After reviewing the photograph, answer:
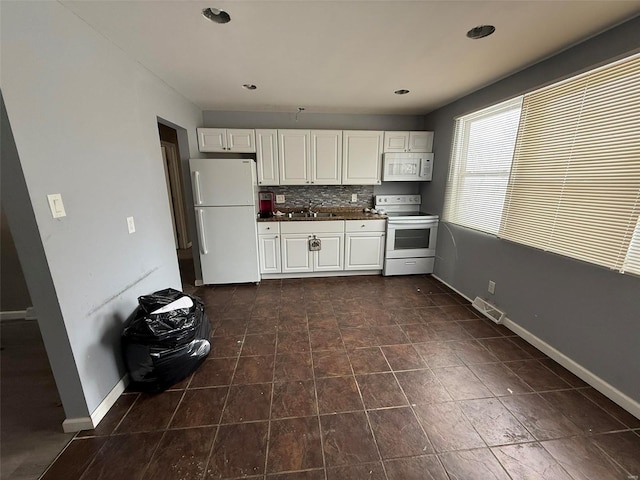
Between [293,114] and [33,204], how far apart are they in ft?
10.3

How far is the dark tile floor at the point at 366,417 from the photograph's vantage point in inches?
50.4

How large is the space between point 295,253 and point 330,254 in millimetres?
497

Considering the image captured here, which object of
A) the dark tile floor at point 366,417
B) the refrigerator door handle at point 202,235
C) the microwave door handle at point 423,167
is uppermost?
the microwave door handle at point 423,167

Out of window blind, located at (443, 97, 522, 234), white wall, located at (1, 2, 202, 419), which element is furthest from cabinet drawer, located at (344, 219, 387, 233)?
white wall, located at (1, 2, 202, 419)

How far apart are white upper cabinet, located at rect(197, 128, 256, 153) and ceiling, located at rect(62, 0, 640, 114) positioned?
686 mm

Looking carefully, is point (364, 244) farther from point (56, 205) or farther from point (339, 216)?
point (56, 205)

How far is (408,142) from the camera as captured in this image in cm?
369

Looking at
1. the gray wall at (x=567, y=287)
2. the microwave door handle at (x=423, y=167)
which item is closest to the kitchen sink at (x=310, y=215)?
the microwave door handle at (x=423, y=167)

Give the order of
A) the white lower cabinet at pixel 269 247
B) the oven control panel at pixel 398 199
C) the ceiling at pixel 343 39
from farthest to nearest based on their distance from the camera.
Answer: the oven control panel at pixel 398 199 < the white lower cabinet at pixel 269 247 < the ceiling at pixel 343 39

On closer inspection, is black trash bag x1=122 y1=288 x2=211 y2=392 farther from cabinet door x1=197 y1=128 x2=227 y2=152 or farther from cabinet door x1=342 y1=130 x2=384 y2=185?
cabinet door x1=342 y1=130 x2=384 y2=185

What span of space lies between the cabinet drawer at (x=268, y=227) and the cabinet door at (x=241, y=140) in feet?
3.32

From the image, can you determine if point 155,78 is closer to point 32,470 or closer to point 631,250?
point 32,470

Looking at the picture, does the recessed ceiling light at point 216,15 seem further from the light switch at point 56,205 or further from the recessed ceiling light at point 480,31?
the recessed ceiling light at point 480,31

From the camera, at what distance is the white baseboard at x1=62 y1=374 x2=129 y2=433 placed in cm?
145
